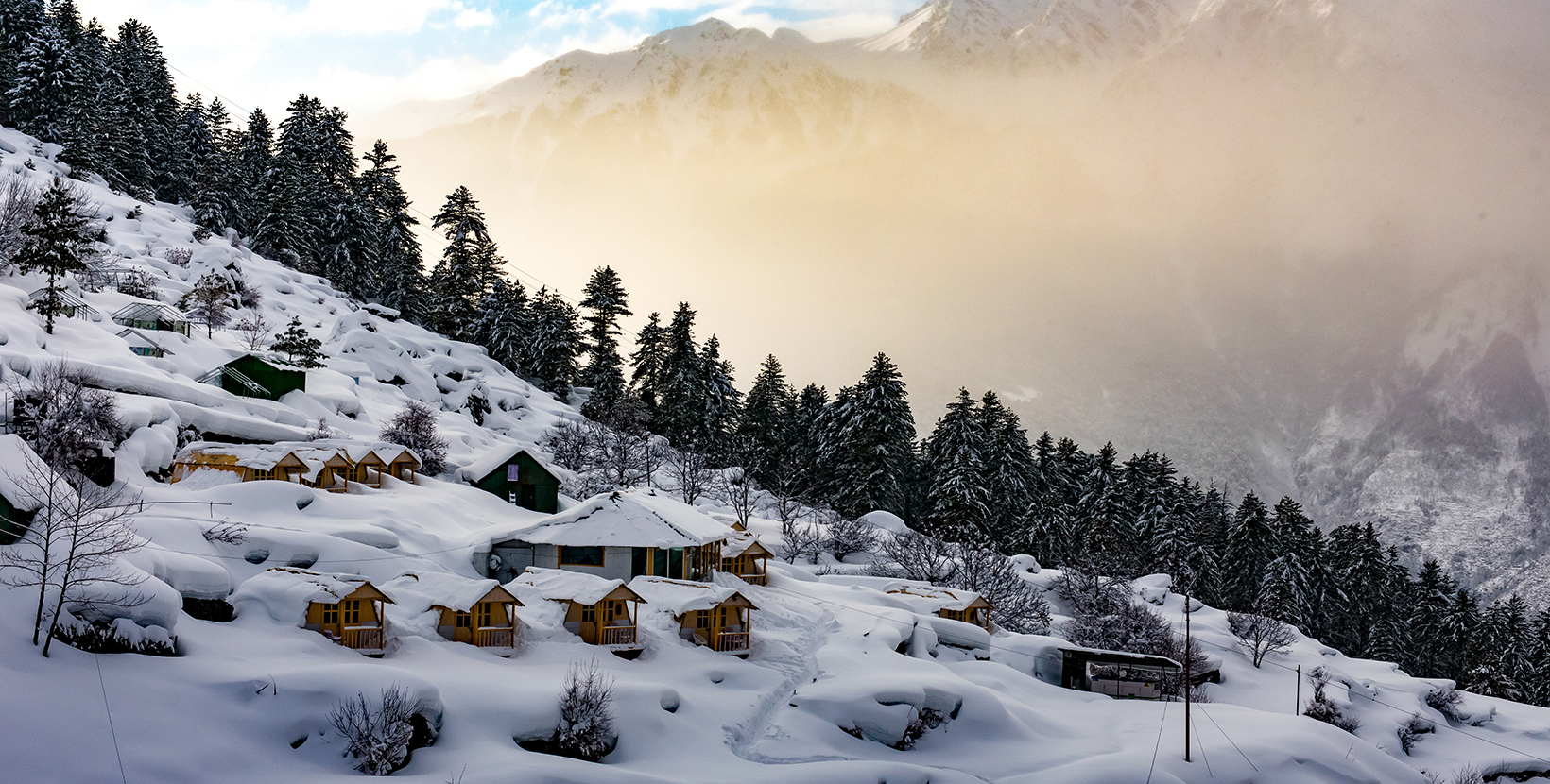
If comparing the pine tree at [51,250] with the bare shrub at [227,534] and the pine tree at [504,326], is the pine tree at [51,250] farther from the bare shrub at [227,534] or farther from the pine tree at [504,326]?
the pine tree at [504,326]

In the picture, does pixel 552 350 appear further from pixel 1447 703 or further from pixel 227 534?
pixel 1447 703

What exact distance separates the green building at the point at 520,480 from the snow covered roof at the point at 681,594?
1274 centimetres

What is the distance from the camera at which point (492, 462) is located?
48531mm

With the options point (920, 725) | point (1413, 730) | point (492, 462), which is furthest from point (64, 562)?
point (1413, 730)

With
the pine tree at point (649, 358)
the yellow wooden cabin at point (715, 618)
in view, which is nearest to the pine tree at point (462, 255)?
the pine tree at point (649, 358)

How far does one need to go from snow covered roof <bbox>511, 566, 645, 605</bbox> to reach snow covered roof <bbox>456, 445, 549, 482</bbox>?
13254mm

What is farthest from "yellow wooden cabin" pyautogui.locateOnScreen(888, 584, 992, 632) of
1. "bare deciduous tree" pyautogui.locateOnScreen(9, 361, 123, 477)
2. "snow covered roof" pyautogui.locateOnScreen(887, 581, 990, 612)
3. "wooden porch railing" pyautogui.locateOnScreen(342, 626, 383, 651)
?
"bare deciduous tree" pyautogui.locateOnScreen(9, 361, 123, 477)

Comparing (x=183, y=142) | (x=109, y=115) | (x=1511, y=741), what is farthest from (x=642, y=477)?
(x=183, y=142)

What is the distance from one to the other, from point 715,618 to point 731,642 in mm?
1061

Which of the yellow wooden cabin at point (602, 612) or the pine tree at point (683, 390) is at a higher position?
the pine tree at point (683, 390)

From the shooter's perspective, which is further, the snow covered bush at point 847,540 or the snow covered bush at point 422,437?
the snow covered bush at point 847,540

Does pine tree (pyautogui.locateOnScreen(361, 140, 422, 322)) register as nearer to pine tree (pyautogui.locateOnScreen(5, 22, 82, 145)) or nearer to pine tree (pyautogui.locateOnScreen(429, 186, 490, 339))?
pine tree (pyautogui.locateOnScreen(429, 186, 490, 339))

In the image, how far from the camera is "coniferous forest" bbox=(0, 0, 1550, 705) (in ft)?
222

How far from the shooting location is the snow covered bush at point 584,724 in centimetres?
2455
